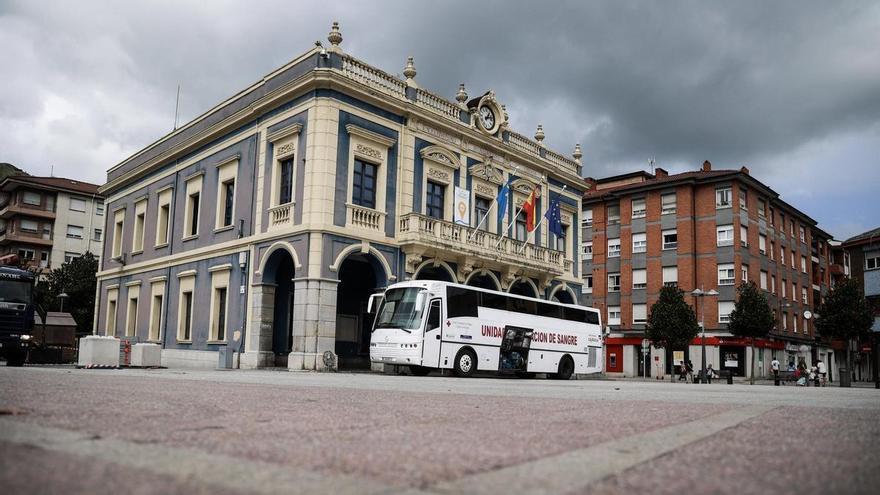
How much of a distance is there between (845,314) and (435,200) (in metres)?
40.4

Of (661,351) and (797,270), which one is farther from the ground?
(797,270)

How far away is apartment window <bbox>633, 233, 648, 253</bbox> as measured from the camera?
55.4m

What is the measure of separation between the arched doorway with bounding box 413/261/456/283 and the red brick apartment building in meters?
25.1

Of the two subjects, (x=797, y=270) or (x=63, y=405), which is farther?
(x=797, y=270)

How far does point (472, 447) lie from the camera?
15.4ft

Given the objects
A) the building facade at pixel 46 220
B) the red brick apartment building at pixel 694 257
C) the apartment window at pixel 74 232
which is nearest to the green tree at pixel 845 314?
the red brick apartment building at pixel 694 257

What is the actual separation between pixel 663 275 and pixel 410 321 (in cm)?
3718

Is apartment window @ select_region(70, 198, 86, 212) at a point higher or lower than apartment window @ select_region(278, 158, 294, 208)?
higher

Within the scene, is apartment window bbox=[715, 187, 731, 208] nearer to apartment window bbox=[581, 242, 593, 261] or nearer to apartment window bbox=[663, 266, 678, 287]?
apartment window bbox=[663, 266, 678, 287]

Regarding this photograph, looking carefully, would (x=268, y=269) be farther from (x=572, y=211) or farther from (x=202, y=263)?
(x=572, y=211)

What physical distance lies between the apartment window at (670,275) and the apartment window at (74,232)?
5749cm

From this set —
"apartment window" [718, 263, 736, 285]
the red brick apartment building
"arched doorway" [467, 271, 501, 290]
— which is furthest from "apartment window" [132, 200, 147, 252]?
"apartment window" [718, 263, 736, 285]

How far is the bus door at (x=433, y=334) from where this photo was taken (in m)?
21.1

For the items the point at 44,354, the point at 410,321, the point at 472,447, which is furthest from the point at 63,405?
the point at 44,354
